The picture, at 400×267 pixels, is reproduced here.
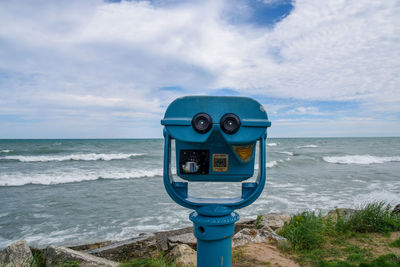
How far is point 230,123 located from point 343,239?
10.1ft

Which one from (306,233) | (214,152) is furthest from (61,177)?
(214,152)

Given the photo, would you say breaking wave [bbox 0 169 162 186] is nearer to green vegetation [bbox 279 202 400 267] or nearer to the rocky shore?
the rocky shore

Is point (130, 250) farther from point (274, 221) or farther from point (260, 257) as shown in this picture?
point (274, 221)

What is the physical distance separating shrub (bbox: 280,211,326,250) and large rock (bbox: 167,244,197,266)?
1.25 meters

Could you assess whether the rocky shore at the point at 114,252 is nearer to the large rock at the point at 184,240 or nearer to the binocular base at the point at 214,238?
the large rock at the point at 184,240

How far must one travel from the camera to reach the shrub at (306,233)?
Result: 3.55m


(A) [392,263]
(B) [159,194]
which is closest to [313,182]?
(B) [159,194]

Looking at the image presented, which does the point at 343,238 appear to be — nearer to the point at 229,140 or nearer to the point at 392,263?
the point at 392,263

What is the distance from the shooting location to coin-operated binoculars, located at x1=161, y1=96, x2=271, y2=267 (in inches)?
65.1

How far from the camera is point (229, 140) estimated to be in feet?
5.39

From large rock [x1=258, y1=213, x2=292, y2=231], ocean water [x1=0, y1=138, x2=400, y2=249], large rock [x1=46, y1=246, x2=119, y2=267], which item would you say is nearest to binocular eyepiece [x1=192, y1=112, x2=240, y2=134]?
large rock [x1=46, y1=246, x2=119, y2=267]

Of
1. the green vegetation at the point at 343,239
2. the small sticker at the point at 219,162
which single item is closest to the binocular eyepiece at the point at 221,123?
the small sticker at the point at 219,162

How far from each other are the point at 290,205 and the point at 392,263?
478 centimetres

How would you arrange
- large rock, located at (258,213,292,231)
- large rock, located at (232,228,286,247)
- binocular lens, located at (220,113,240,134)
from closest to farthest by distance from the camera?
binocular lens, located at (220,113,240,134)
large rock, located at (232,228,286,247)
large rock, located at (258,213,292,231)
